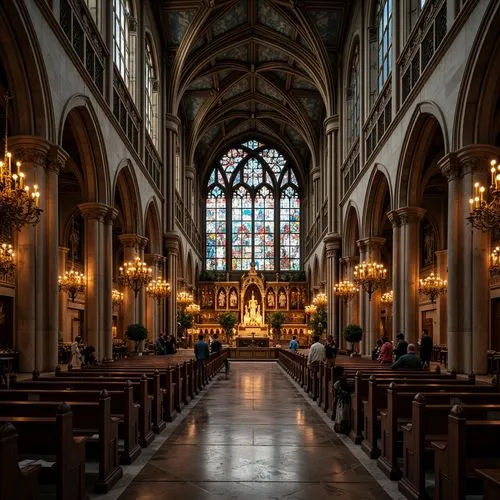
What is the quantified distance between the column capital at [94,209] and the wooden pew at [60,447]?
14.0 meters

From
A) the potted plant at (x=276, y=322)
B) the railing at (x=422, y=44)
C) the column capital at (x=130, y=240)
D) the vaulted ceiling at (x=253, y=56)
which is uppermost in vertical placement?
the vaulted ceiling at (x=253, y=56)

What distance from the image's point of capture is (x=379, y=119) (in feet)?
79.3

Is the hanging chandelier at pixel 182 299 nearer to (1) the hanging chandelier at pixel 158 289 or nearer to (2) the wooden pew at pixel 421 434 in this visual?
(1) the hanging chandelier at pixel 158 289

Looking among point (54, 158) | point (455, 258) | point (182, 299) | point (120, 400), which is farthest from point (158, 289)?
point (120, 400)

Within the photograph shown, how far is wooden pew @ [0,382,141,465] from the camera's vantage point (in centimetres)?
823

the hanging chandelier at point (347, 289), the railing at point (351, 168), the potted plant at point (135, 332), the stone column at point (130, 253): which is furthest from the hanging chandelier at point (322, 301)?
the potted plant at point (135, 332)

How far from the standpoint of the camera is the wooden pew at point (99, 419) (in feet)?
23.6

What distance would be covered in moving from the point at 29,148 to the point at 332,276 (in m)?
24.1

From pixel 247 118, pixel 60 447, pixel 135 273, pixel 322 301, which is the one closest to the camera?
pixel 60 447

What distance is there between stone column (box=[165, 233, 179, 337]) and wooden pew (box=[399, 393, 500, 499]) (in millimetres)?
26515

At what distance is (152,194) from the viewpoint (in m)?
30.0

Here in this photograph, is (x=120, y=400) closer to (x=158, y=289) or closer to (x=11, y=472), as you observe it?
(x=11, y=472)

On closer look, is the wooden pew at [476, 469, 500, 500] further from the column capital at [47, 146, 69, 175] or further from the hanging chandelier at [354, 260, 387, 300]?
the hanging chandelier at [354, 260, 387, 300]

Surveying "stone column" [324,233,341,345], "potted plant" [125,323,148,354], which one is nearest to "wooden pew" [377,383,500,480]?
"potted plant" [125,323,148,354]
